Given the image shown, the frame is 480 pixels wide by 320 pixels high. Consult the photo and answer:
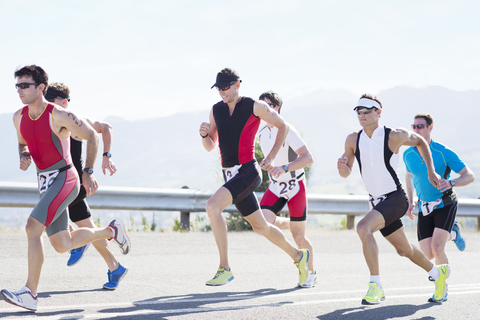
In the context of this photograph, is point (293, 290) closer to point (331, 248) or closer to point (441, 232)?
point (441, 232)

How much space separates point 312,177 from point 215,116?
8864 millimetres

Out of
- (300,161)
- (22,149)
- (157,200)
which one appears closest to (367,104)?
(300,161)

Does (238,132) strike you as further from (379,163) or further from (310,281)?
(310,281)

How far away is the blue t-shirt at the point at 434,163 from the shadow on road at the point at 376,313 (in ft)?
5.74

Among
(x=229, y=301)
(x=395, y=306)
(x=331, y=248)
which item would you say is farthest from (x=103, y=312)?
(x=331, y=248)

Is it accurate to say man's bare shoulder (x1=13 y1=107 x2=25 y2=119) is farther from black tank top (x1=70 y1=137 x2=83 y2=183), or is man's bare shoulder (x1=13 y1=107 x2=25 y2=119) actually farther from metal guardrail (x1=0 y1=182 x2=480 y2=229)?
metal guardrail (x1=0 y1=182 x2=480 y2=229)

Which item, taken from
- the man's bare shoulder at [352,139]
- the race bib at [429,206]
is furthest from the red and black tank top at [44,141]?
the race bib at [429,206]

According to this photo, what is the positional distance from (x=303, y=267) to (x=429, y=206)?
5.77 feet

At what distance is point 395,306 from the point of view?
5914mm

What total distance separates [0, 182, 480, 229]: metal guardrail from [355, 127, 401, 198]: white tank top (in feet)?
21.2

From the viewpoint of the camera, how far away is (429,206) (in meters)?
7.29

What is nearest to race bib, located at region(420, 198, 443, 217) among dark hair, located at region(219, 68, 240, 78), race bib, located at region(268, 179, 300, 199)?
race bib, located at region(268, 179, 300, 199)

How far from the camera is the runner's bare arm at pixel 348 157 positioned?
6.09 metres

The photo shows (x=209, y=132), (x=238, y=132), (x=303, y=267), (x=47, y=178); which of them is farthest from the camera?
(x=303, y=267)
